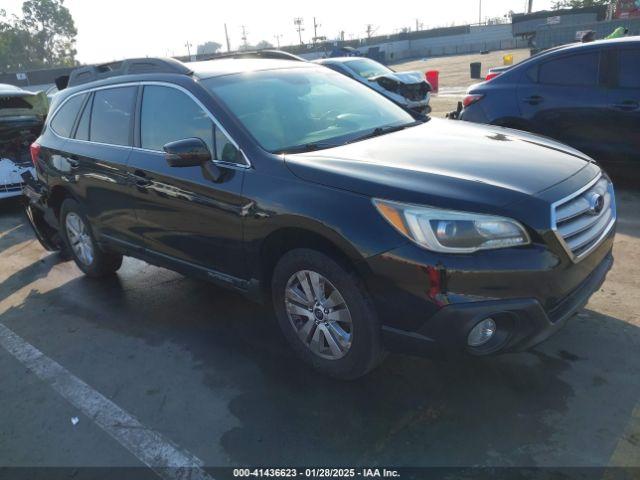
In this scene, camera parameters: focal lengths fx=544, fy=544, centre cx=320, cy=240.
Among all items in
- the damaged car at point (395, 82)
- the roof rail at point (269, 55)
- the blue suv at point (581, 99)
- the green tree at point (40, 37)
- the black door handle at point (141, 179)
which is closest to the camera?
the black door handle at point (141, 179)

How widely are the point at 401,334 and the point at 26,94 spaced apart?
860 cm

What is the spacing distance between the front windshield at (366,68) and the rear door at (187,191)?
10.0 meters

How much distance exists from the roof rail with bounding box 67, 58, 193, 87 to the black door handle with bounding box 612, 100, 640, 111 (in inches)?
176

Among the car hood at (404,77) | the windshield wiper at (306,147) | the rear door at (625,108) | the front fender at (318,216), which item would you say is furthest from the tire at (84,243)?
the car hood at (404,77)

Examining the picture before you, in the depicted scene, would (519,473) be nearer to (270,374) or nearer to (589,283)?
(589,283)

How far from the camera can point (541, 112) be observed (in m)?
6.30

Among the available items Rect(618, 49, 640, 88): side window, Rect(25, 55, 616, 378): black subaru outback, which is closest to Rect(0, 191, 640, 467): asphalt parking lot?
Rect(25, 55, 616, 378): black subaru outback

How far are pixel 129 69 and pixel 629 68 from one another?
198 inches

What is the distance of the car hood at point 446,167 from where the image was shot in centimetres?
263

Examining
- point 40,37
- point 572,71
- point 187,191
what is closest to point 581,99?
point 572,71

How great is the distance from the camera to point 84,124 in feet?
15.6

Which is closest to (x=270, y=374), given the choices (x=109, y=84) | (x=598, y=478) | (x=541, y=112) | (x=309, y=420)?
(x=309, y=420)

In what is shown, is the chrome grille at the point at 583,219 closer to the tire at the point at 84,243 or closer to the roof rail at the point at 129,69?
the roof rail at the point at 129,69

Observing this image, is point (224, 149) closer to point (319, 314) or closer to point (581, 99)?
point (319, 314)
